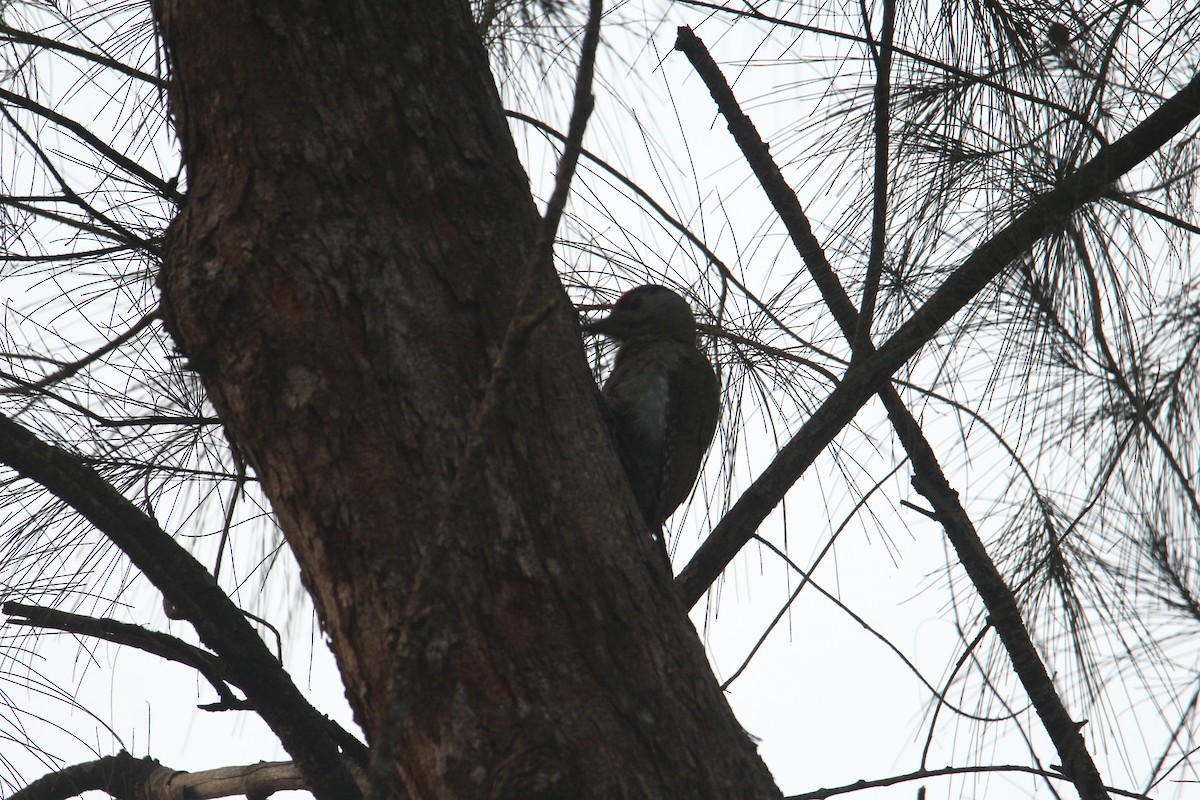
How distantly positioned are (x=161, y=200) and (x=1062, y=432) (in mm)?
2325

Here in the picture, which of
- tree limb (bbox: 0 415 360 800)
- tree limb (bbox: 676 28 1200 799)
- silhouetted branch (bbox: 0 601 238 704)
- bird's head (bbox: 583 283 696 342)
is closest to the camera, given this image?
tree limb (bbox: 0 415 360 800)

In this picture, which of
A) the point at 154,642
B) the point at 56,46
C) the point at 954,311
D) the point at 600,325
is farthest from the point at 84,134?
the point at 954,311

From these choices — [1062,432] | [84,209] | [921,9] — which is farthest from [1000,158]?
[84,209]

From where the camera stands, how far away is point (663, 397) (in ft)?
11.9

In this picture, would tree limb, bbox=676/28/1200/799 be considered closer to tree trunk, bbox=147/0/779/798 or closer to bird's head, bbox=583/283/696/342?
tree trunk, bbox=147/0/779/798

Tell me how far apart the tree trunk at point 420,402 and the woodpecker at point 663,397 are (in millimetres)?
1770

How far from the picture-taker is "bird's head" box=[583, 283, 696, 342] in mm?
3477

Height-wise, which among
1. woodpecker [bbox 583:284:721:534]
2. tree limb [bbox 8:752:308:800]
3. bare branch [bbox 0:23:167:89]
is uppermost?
bare branch [bbox 0:23:167:89]

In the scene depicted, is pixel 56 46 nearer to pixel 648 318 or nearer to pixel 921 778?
pixel 648 318

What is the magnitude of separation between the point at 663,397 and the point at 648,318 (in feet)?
0.92

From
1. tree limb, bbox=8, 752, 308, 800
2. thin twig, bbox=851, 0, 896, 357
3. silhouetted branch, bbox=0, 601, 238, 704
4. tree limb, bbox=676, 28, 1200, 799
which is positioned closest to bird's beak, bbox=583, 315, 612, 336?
tree limb, bbox=676, 28, 1200, 799

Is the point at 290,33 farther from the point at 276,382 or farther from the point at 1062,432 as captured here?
the point at 1062,432

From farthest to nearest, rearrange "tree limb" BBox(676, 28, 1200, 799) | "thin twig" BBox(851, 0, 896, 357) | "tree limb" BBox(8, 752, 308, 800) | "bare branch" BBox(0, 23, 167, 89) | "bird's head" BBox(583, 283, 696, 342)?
"bird's head" BBox(583, 283, 696, 342), "bare branch" BBox(0, 23, 167, 89), "tree limb" BBox(8, 752, 308, 800), "thin twig" BBox(851, 0, 896, 357), "tree limb" BBox(676, 28, 1200, 799)

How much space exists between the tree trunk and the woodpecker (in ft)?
5.81
